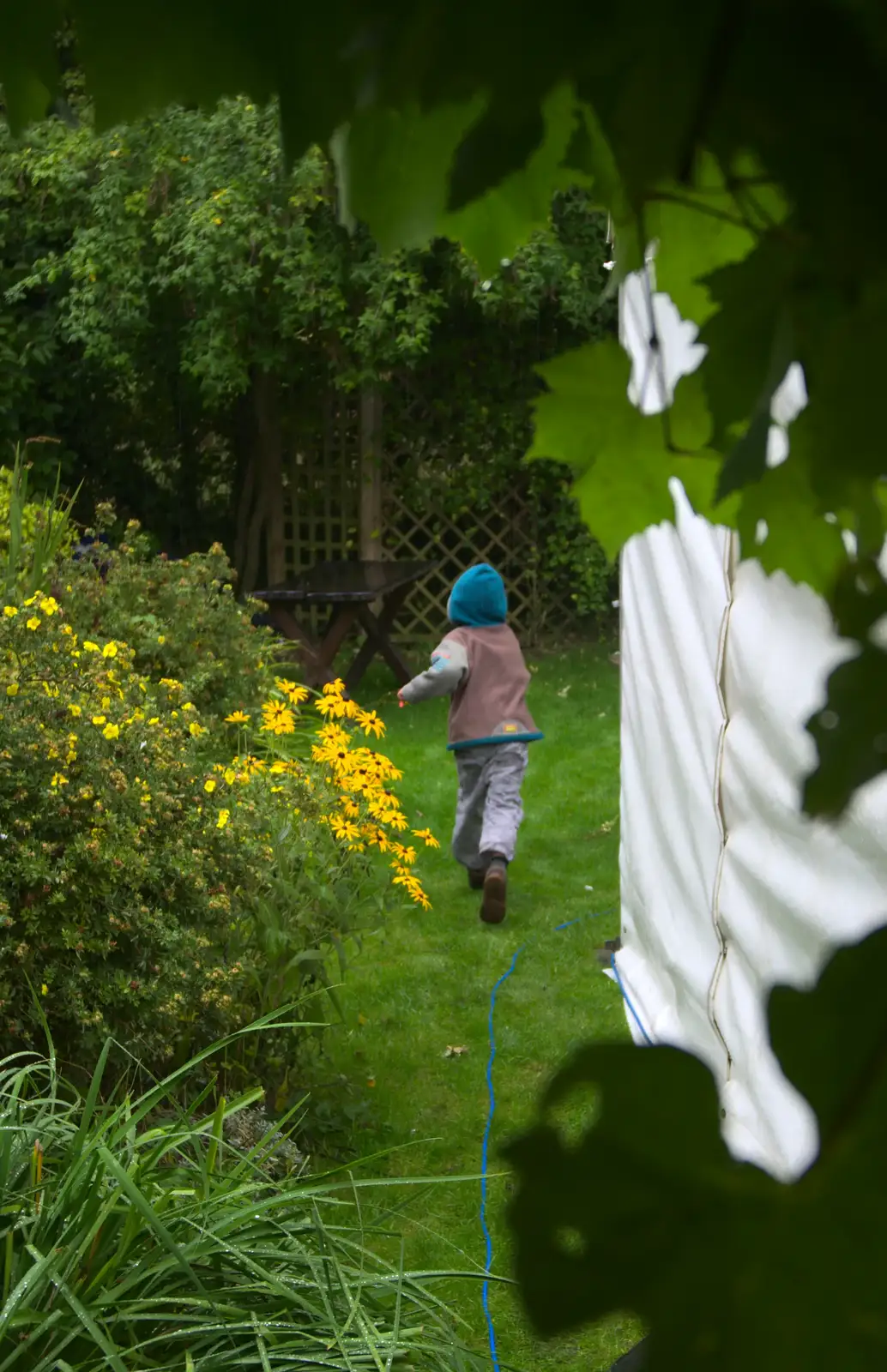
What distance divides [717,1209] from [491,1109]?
3.36 metres

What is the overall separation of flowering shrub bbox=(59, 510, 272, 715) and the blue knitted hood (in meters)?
0.82

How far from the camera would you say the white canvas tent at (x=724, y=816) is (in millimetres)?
2412

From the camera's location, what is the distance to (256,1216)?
1.93 m

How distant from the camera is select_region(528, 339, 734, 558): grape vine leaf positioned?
0.43 m

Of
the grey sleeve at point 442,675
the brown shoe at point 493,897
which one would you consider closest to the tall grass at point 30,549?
the grey sleeve at point 442,675

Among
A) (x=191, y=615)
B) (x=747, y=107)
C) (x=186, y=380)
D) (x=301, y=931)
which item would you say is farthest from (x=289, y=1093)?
(x=186, y=380)

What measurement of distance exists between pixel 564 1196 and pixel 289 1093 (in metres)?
3.17

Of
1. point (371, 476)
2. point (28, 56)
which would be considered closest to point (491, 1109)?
point (28, 56)

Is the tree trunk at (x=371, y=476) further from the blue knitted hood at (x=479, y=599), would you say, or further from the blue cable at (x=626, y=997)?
the blue cable at (x=626, y=997)

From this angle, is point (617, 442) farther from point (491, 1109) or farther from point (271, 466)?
point (271, 466)

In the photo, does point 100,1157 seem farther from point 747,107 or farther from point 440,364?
point 440,364

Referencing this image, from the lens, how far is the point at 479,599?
5395mm

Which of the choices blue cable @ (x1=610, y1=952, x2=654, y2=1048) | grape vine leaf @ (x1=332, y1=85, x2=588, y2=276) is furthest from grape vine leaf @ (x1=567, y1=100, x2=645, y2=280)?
blue cable @ (x1=610, y1=952, x2=654, y2=1048)

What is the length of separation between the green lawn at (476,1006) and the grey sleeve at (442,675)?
787 mm
